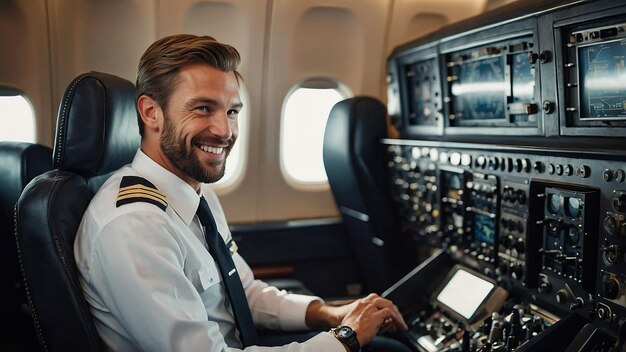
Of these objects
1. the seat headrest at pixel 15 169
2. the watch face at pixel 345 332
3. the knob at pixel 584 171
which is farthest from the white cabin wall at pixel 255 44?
the knob at pixel 584 171

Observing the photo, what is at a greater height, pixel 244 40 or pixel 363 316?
pixel 244 40

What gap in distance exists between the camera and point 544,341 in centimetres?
222

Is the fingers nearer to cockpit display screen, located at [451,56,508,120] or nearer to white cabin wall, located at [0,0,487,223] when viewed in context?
cockpit display screen, located at [451,56,508,120]

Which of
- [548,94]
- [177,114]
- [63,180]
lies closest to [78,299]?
[63,180]

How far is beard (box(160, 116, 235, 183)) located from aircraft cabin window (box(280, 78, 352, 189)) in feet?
7.93

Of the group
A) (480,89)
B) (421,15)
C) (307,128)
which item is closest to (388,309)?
(480,89)

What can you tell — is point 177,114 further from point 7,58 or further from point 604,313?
point 7,58

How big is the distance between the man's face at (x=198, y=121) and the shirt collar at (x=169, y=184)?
0.05 metres

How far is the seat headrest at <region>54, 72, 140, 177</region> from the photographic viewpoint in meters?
2.16

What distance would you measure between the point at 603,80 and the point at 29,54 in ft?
A: 11.0

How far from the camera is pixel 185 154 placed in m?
2.23

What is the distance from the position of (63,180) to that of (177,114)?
0.46 m

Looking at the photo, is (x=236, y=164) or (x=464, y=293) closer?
(x=464, y=293)

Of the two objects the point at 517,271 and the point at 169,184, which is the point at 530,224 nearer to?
the point at 517,271
